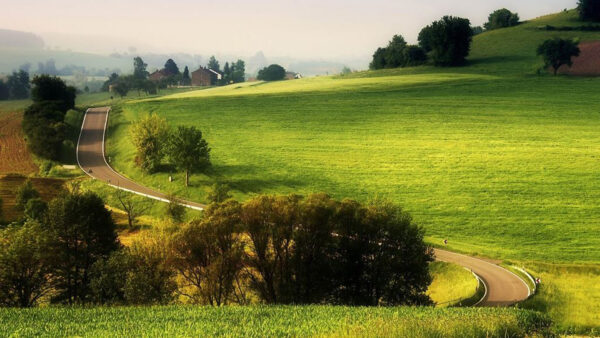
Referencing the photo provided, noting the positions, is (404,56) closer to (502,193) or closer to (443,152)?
(443,152)

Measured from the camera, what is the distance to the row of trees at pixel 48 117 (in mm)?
95312

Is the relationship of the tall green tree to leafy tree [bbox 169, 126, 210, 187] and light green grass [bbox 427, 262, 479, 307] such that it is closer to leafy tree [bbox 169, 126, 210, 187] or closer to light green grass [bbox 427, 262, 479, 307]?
leafy tree [bbox 169, 126, 210, 187]

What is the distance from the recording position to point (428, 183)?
7619 cm

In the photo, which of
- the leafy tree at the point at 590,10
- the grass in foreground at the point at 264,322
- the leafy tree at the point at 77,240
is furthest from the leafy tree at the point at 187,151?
the leafy tree at the point at 590,10

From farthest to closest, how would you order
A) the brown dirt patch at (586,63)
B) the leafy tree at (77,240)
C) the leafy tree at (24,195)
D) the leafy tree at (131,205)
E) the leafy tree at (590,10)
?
the leafy tree at (590,10) < the brown dirt patch at (586,63) < the leafy tree at (131,205) < the leafy tree at (24,195) < the leafy tree at (77,240)

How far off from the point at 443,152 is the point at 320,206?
174 feet

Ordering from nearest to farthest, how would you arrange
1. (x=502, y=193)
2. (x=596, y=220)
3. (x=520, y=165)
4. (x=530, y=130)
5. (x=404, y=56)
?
(x=596, y=220)
(x=502, y=193)
(x=520, y=165)
(x=530, y=130)
(x=404, y=56)

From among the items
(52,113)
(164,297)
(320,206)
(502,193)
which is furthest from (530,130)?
(52,113)

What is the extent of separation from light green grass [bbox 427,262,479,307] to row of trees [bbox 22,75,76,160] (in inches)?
2988

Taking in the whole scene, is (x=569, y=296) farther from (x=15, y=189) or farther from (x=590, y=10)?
(x=590, y=10)

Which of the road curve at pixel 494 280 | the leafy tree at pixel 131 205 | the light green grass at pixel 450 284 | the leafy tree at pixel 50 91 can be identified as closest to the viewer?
the road curve at pixel 494 280

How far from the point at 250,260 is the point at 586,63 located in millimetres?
132614

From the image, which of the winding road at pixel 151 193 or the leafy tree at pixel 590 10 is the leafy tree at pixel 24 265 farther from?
the leafy tree at pixel 590 10

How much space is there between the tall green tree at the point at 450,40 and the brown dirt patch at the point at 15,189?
118 meters
